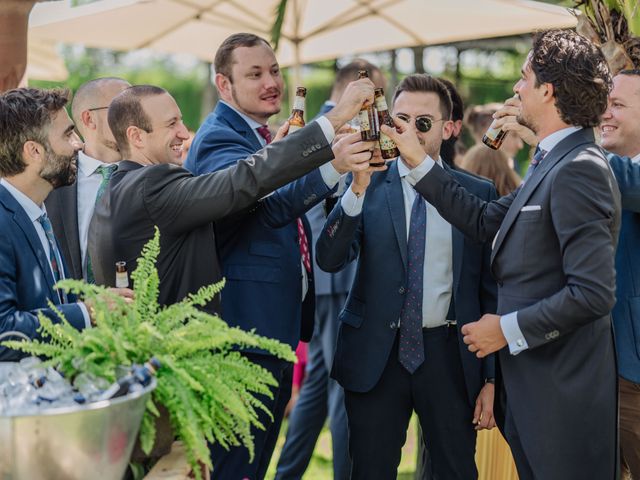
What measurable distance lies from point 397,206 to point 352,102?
520 mm

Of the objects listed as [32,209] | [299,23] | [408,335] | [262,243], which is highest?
[299,23]

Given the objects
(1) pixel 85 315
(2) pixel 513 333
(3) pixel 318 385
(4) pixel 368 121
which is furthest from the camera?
(3) pixel 318 385

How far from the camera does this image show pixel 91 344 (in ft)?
7.94

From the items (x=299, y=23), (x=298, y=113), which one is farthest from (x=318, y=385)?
(x=299, y=23)

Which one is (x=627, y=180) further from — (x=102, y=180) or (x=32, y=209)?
(x=102, y=180)

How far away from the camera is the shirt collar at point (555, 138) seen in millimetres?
3244

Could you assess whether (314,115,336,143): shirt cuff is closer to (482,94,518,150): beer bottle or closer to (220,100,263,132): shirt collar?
(220,100,263,132): shirt collar

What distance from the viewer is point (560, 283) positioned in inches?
123

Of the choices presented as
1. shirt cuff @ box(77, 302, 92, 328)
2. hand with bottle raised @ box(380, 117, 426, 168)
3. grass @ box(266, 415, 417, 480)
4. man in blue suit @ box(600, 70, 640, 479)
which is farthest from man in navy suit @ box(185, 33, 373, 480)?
grass @ box(266, 415, 417, 480)

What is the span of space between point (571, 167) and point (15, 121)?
1.98 meters

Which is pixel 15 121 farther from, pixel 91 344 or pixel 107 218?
pixel 91 344

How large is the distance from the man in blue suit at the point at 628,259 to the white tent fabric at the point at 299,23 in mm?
3677

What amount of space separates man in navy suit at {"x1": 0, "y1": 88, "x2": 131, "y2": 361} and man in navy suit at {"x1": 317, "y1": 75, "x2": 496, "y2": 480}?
112 centimetres

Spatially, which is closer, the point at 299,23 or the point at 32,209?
the point at 32,209
